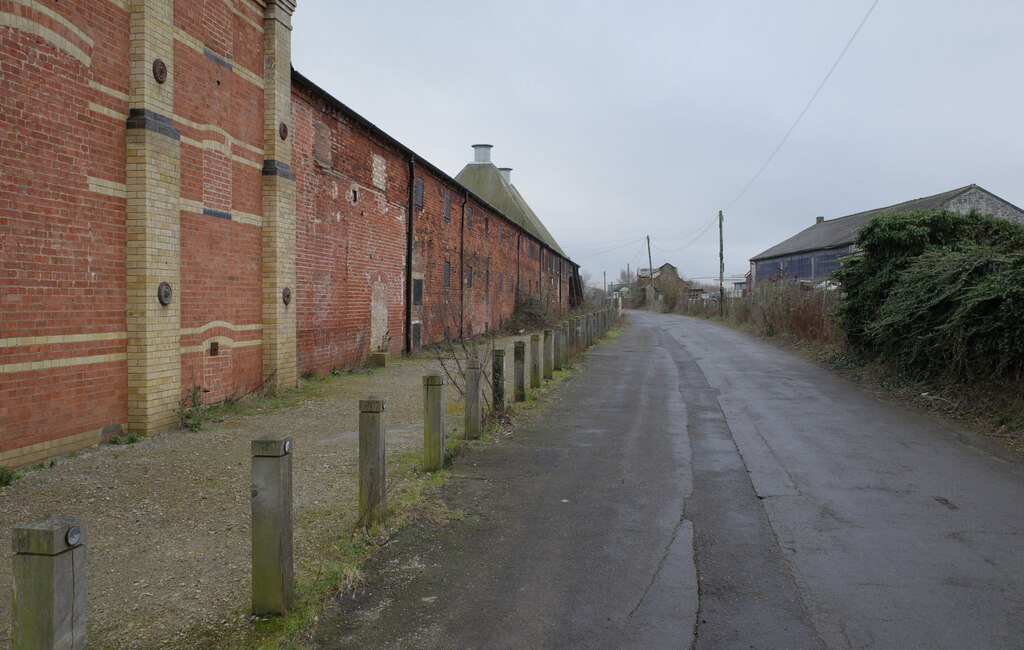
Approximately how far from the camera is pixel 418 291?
1850 cm

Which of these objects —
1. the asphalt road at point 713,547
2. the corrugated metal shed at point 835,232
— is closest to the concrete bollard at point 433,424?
the asphalt road at point 713,547

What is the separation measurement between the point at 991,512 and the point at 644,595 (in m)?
3.37

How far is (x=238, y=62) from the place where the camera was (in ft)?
32.7

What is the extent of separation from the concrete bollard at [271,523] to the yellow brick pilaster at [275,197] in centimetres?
759

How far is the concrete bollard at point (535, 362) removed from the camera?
11430 mm

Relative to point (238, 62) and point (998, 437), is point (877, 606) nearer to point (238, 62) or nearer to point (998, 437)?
point (998, 437)

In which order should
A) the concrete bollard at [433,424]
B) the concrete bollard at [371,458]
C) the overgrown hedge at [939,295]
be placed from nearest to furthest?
the concrete bollard at [371,458] < the concrete bollard at [433,424] < the overgrown hedge at [939,295]

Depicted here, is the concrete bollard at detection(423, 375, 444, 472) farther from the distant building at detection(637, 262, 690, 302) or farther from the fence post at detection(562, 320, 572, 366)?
the distant building at detection(637, 262, 690, 302)

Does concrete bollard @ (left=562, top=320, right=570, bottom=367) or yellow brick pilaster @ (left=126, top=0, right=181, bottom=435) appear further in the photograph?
concrete bollard @ (left=562, top=320, right=570, bottom=367)

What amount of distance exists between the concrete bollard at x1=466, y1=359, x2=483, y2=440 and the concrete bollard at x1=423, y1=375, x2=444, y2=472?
1.11 metres

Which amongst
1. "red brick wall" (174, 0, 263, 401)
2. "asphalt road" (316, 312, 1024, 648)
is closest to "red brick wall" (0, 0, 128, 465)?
"red brick wall" (174, 0, 263, 401)

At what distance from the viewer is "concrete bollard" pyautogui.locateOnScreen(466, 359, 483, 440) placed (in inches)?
289

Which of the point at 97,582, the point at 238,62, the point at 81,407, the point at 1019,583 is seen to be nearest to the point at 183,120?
the point at 238,62

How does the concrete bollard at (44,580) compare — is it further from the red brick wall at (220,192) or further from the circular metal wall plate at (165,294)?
the red brick wall at (220,192)
